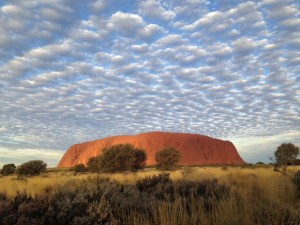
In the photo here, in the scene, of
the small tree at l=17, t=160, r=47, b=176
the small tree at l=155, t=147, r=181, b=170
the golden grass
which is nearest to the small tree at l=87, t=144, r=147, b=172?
the small tree at l=155, t=147, r=181, b=170

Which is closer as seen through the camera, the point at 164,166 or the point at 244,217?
the point at 244,217

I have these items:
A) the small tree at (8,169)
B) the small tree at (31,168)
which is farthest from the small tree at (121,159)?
the small tree at (8,169)

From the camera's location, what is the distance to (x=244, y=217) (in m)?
5.20

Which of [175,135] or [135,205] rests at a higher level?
[175,135]

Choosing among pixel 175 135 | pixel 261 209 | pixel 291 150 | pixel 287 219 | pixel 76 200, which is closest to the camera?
pixel 287 219

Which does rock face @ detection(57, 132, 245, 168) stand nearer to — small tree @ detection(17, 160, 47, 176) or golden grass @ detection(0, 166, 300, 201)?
small tree @ detection(17, 160, 47, 176)

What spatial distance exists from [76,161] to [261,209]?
428 feet

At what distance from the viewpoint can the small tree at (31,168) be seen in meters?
35.2

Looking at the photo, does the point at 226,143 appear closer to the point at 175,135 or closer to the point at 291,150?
the point at 175,135

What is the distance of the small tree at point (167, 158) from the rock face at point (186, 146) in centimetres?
5671

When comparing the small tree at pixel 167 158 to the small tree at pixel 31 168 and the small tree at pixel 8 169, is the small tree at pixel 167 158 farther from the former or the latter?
the small tree at pixel 8 169

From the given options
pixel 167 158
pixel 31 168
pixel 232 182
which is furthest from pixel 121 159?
pixel 232 182

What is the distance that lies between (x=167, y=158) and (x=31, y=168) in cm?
1938

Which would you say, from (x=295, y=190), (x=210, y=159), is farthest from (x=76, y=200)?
(x=210, y=159)
